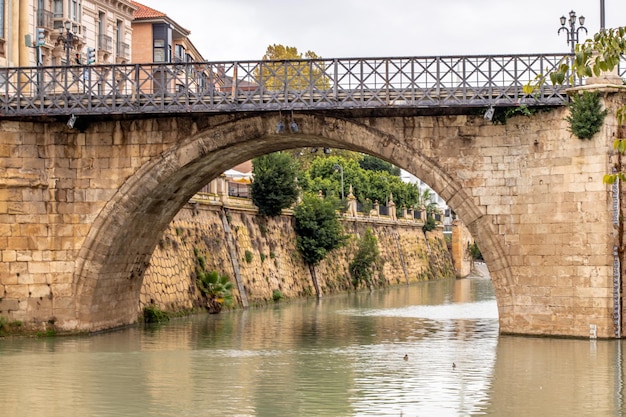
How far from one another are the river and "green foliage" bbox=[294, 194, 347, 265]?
15.2 m

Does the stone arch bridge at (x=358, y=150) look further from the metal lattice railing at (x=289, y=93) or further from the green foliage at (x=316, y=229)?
the green foliage at (x=316, y=229)

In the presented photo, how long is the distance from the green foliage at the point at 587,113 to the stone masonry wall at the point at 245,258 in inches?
537

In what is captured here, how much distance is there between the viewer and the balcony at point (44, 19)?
35.8 metres

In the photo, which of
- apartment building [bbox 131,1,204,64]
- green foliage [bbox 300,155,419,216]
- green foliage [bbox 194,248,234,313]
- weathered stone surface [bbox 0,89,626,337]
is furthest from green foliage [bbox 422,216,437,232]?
weathered stone surface [bbox 0,89,626,337]

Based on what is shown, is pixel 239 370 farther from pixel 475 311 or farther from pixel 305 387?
pixel 475 311

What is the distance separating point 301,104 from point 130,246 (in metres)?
6.51

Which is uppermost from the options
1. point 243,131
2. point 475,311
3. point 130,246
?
point 243,131

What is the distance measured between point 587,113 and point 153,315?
13.9m

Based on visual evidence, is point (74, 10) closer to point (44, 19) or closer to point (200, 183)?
point (44, 19)

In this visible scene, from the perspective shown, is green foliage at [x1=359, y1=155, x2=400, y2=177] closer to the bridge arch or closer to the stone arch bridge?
the bridge arch

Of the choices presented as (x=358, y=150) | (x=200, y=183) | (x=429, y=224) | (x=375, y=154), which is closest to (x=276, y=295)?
(x=200, y=183)

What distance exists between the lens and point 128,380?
61.0 feet

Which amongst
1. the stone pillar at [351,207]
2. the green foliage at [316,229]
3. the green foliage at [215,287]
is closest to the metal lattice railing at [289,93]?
the green foliage at [215,287]

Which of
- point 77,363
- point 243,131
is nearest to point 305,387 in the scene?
point 77,363
